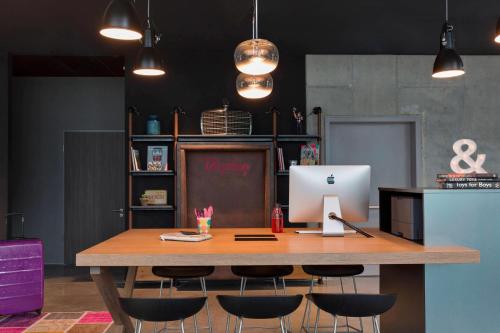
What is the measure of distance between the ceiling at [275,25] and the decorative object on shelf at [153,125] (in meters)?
0.94

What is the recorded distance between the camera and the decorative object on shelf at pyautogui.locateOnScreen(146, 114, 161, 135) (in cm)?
556

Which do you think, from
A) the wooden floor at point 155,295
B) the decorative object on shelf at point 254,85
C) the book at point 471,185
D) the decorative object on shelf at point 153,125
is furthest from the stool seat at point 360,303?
the decorative object on shelf at point 153,125

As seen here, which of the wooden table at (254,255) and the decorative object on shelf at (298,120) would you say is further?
the decorative object on shelf at (298,120)

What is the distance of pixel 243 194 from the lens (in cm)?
572

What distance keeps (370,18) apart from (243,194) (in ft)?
8.45

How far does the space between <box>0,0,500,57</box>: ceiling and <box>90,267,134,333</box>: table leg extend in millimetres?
3381

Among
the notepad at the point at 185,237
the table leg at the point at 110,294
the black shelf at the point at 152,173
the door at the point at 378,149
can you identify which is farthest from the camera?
the door at the point at 378,149

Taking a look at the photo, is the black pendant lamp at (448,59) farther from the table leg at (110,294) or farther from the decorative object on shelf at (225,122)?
the table leg at (110,294)

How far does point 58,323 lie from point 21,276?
0.54m

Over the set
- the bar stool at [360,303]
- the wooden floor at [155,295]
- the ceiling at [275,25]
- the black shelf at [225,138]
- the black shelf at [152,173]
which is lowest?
the wooden floor at [155,295]

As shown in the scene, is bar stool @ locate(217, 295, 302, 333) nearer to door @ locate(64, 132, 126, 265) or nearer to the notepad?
the notepad

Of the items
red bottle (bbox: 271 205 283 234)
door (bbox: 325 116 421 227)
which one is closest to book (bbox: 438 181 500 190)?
red bottle (bbox: 271 205 283 234)

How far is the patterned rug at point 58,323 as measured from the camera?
12.8 feet

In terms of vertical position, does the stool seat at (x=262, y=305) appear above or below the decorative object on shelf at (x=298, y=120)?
below
